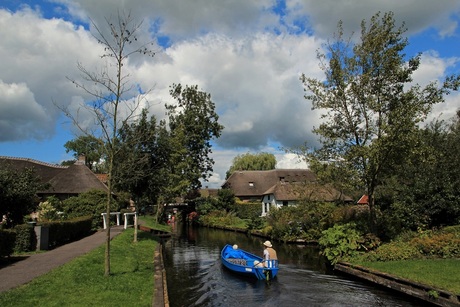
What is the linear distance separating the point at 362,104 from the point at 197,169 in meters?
36.9

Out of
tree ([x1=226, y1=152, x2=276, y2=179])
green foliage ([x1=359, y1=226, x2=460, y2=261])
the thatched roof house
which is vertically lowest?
green foliage ([x1=359, y1=226, x2=460, y2=261])

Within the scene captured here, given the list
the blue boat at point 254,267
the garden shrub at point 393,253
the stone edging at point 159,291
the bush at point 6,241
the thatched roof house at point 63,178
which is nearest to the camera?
the stone edging at point 159,291

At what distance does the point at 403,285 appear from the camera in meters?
13.8

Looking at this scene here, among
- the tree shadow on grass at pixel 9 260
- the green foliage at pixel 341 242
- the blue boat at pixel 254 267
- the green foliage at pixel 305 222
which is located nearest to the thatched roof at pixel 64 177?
the green foliage at pixel 305 222

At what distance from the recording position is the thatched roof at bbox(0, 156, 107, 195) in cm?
4009

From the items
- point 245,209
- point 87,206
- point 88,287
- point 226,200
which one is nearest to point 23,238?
point 88,287

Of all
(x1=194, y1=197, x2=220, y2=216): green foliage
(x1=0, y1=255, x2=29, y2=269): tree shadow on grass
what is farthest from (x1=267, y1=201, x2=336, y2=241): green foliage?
(x1=194, y1=197, x2=220, y2=216): green foliage

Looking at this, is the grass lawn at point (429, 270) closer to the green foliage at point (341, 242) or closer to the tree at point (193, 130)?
the green foliage at point (341, 242)

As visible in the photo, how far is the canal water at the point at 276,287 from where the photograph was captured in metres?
13.5

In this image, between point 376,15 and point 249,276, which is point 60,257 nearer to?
point 249,276

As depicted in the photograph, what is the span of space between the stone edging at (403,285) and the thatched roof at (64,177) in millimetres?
30006

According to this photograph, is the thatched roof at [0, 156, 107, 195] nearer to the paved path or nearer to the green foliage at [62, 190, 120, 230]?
the green foliage at [62, 190, 120, 230]

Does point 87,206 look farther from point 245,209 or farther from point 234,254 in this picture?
point 245,209

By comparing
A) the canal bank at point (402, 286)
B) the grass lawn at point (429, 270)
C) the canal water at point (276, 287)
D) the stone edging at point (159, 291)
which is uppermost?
the stone edging at point (159, 291)
